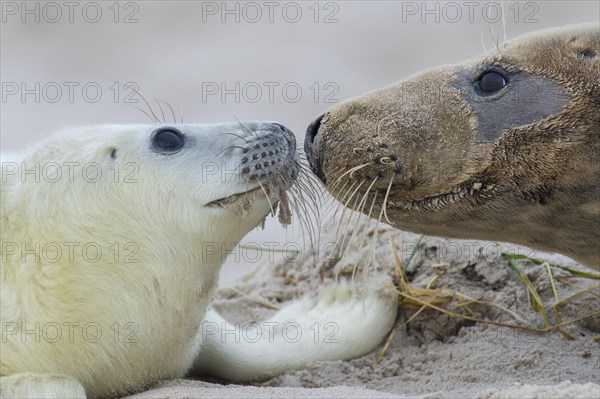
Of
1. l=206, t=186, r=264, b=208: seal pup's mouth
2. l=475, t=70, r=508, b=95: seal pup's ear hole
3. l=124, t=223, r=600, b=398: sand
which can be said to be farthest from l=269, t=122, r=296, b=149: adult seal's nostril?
l=475, t=70, r=508, b=95: seal pup's ear hole

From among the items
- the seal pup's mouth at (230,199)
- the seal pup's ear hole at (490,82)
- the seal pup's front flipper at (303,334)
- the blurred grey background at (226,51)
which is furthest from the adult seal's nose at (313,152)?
the blurred grey background at (226,51)

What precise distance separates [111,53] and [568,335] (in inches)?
343

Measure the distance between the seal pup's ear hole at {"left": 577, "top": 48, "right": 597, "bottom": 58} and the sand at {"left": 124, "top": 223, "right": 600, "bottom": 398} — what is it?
1089 mm

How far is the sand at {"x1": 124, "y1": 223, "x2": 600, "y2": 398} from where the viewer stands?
455 centimetres

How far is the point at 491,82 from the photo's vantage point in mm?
4402

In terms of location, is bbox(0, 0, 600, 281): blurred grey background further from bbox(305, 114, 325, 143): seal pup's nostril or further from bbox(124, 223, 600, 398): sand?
bbox(305, 114, 325, 143): seal pup's nostril

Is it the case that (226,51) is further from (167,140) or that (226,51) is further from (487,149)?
(487,149)

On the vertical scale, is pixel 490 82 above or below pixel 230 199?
above

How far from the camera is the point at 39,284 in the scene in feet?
13.7

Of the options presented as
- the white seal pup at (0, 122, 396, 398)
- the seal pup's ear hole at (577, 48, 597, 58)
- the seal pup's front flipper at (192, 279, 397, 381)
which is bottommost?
Answer: the seal pup's front flipper at (192, 279, 397, 381)

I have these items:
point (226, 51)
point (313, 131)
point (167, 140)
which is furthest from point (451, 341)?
point (226, 51)

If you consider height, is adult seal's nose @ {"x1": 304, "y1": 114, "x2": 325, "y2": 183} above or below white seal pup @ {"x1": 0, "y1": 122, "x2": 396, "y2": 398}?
above

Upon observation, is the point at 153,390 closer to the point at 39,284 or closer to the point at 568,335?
the point at 39,284

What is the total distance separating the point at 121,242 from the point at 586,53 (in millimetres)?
1960
